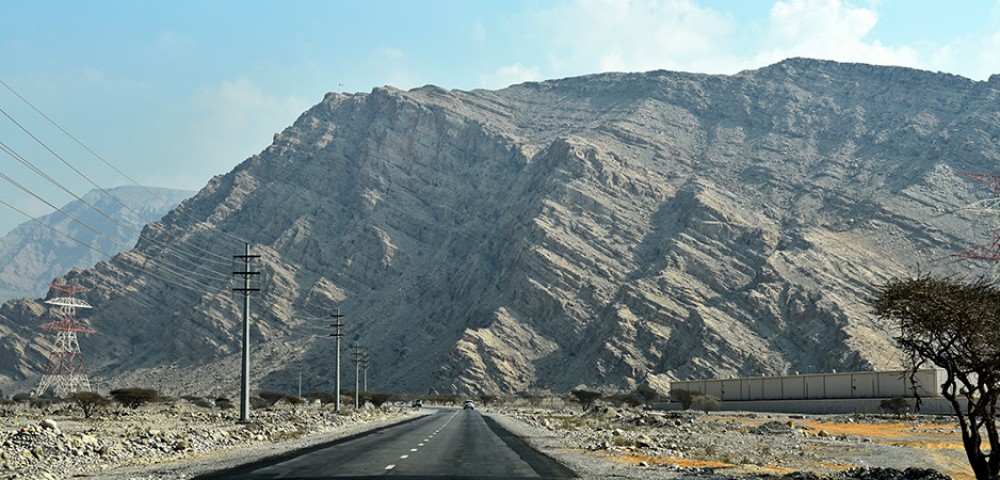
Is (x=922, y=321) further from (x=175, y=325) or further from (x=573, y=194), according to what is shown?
(x=175, y=325)

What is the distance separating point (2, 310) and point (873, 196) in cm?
16825

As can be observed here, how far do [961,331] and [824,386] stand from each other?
84705mm

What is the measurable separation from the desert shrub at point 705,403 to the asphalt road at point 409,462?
66496mm

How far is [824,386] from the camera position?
333 ft

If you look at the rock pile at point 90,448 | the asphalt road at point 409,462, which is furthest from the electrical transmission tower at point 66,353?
the asphalt road at point 409,462

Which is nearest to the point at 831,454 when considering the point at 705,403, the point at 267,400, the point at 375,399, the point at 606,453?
the point at 606,453

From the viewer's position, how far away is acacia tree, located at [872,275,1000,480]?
69.5 feet

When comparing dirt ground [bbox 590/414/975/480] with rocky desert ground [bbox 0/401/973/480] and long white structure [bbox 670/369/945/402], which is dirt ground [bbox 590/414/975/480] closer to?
rocky desert ground [bbox 0/401/973/480]

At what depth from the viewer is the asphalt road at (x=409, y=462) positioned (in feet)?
81.9

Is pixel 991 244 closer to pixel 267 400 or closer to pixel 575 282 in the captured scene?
pixel 575 282

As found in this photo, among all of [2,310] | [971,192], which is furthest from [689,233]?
[2,310]

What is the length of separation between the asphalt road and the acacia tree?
30.3 ft

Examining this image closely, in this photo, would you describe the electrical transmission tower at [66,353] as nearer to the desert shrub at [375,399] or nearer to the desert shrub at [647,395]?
the desert shrub at [375,399]

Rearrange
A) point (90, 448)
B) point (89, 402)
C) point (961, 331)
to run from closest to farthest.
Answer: point (961, 331) → point (90, 448) → point (89, 402)
